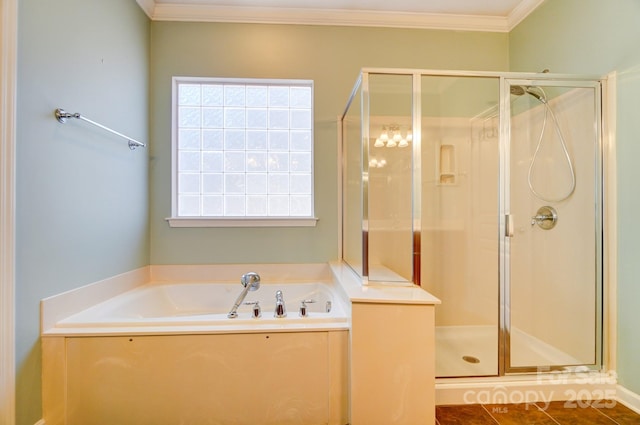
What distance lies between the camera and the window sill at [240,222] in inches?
94.2

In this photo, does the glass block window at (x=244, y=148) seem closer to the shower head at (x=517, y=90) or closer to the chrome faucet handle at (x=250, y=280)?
the chrome faucet handle at (x=250, y=280)

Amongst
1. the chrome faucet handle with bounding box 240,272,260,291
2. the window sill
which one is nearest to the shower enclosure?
the window sill

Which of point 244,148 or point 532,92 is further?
point 244,148

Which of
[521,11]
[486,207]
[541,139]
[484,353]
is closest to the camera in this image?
[484,353]

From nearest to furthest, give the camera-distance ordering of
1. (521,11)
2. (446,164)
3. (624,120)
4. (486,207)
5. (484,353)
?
(624,120) < (484,353) < (486,207) < (521,11) < (446,164)

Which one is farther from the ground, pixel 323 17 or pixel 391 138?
pixel 323 17

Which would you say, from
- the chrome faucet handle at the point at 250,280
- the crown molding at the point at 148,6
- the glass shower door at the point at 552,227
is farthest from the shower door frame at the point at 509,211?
the crown molding at the point at 148,6

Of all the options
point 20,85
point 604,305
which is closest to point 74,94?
point 20,85

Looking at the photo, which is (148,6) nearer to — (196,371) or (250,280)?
(250,280)

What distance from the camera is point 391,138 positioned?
215 centimetres

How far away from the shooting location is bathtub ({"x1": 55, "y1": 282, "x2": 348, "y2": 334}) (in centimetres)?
146

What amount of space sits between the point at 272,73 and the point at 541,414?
287cm

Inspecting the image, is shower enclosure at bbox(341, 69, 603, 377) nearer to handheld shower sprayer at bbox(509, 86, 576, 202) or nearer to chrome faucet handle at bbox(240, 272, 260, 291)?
handheld shower sprayer at bbox(509, 86, 576, 202)

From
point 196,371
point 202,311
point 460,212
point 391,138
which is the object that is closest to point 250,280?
point 196,371
